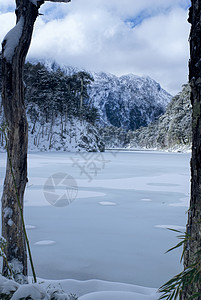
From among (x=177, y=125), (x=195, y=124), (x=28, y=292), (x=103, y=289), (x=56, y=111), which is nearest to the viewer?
(x=28, y=292)

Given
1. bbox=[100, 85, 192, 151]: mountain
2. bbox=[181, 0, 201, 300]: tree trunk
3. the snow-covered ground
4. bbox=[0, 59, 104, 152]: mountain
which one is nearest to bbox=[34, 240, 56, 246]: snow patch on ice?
the snow-covered ground

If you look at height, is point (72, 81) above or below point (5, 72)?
above

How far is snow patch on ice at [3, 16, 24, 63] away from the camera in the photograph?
173 cm

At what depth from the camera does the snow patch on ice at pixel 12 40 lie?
173 cm

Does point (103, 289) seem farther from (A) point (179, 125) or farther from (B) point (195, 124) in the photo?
(A) point (179, 125)

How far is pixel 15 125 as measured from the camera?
1.77 meters

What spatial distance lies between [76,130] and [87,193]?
29795mm

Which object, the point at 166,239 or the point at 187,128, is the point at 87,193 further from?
the point at 187,128

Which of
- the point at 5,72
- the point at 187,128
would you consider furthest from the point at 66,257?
the point at 187,128

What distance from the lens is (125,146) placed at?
106875mm

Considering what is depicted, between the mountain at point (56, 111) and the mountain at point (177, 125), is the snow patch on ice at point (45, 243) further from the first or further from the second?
the mountain at point (177, 125)

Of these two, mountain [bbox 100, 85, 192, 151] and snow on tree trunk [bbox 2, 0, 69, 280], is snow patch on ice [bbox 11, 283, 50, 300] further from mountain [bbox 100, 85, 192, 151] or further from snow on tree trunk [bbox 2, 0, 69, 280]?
mountain [bbox 100, 85, 192, 151]

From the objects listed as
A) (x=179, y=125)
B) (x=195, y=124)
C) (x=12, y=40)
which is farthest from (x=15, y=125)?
(x=179, y=125)

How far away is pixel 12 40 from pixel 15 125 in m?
0.62
